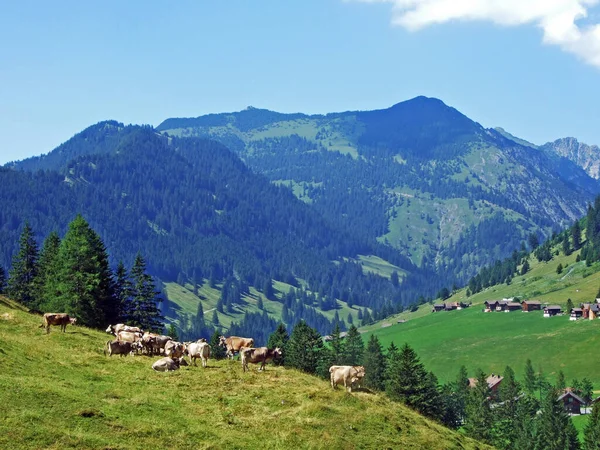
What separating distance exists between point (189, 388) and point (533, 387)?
159m

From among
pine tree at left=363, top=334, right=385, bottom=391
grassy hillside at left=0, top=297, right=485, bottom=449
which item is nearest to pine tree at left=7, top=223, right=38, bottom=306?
grassy hillside at left=0, top=297, right=485, bottom=449

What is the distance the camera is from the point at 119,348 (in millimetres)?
46500

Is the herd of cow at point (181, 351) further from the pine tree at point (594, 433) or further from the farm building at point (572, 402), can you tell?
the farm building at point (572, 402)

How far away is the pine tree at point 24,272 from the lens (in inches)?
3959

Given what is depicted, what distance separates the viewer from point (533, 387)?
177 metres

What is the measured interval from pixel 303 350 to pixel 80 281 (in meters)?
43.8

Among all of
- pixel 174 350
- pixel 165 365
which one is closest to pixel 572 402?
pixel 174 350

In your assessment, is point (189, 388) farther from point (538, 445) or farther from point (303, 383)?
point (538, 445)

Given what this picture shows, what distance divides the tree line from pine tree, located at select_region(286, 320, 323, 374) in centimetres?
2280

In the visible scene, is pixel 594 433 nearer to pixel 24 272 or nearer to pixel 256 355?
pixel 256 355

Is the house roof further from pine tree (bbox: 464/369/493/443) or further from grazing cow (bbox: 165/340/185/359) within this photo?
grazing cow (bbox: 165/340/185/359)

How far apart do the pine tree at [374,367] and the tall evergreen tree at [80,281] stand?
195ft

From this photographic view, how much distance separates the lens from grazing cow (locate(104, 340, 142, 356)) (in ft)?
151

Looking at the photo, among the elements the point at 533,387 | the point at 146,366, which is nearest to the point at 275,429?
the point at 146,366
